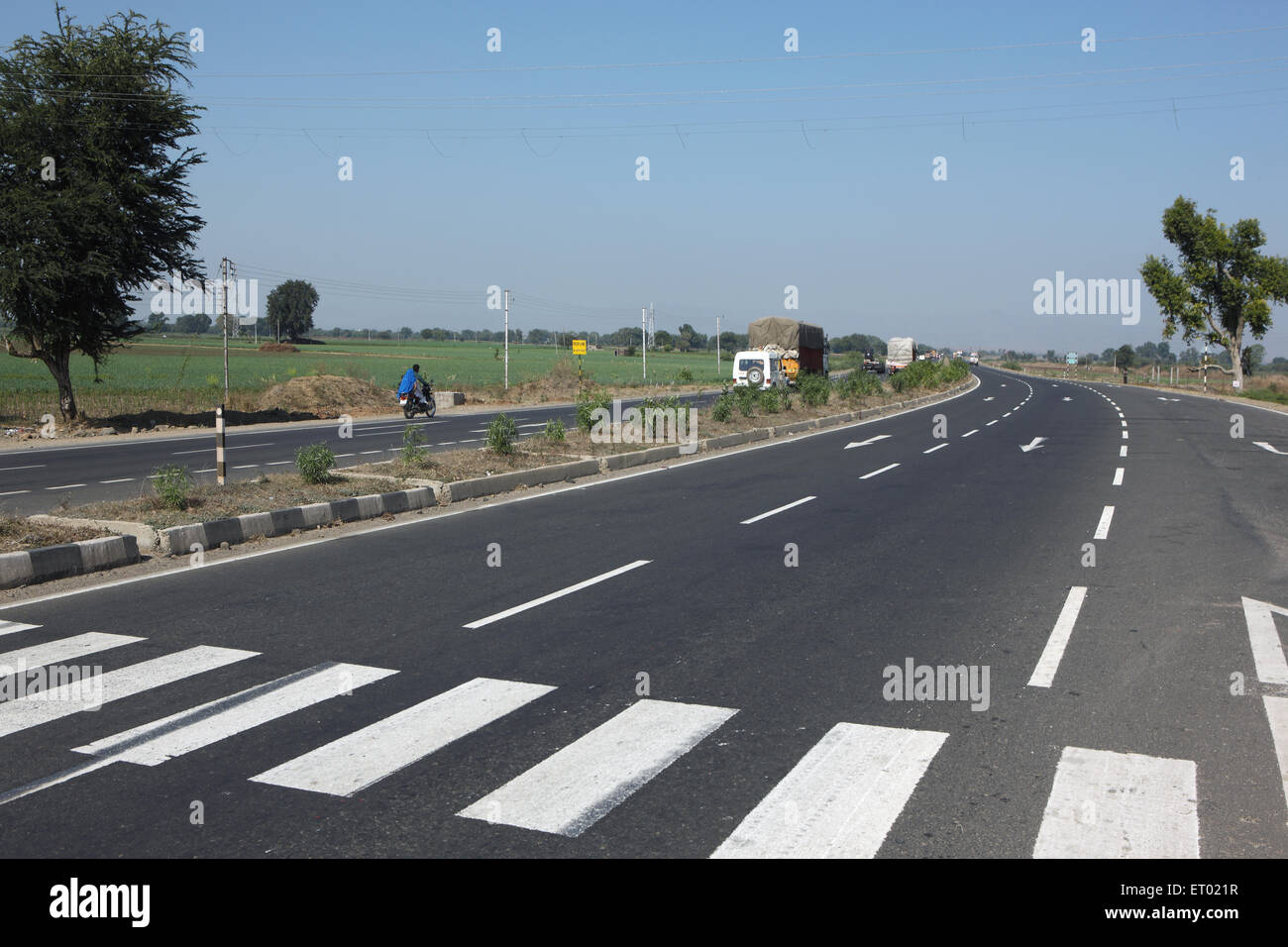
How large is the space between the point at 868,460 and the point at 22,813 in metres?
17.3

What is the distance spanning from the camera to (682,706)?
578 centimetres

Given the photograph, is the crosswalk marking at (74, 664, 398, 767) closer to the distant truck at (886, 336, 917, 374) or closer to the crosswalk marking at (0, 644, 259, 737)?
the crosswalk marking at (0, 644, 259, 737)

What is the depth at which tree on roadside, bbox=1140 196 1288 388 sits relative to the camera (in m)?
62.0

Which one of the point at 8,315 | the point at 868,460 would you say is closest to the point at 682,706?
the point at 868,460

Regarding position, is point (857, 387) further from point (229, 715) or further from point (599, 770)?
point (599, 770)

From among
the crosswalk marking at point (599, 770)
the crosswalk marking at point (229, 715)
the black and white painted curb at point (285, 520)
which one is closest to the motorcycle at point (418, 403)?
the black and white painted curb at point (285, 520)

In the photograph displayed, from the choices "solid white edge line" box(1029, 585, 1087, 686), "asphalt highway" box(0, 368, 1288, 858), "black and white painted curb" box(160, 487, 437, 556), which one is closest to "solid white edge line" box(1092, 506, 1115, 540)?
"asphalt highway" box(0, 368, 1288, 858)

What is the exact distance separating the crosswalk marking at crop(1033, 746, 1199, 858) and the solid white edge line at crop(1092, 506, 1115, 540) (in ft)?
23.2

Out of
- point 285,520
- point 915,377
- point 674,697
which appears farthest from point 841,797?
point 915,377

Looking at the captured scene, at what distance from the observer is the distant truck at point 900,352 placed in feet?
288

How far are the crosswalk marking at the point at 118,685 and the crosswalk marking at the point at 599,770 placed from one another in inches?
109

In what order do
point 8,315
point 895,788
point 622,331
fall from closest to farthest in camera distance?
1. point 895,788
2. point 8,315
3. point 622,331

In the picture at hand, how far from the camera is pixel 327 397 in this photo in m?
37.1
